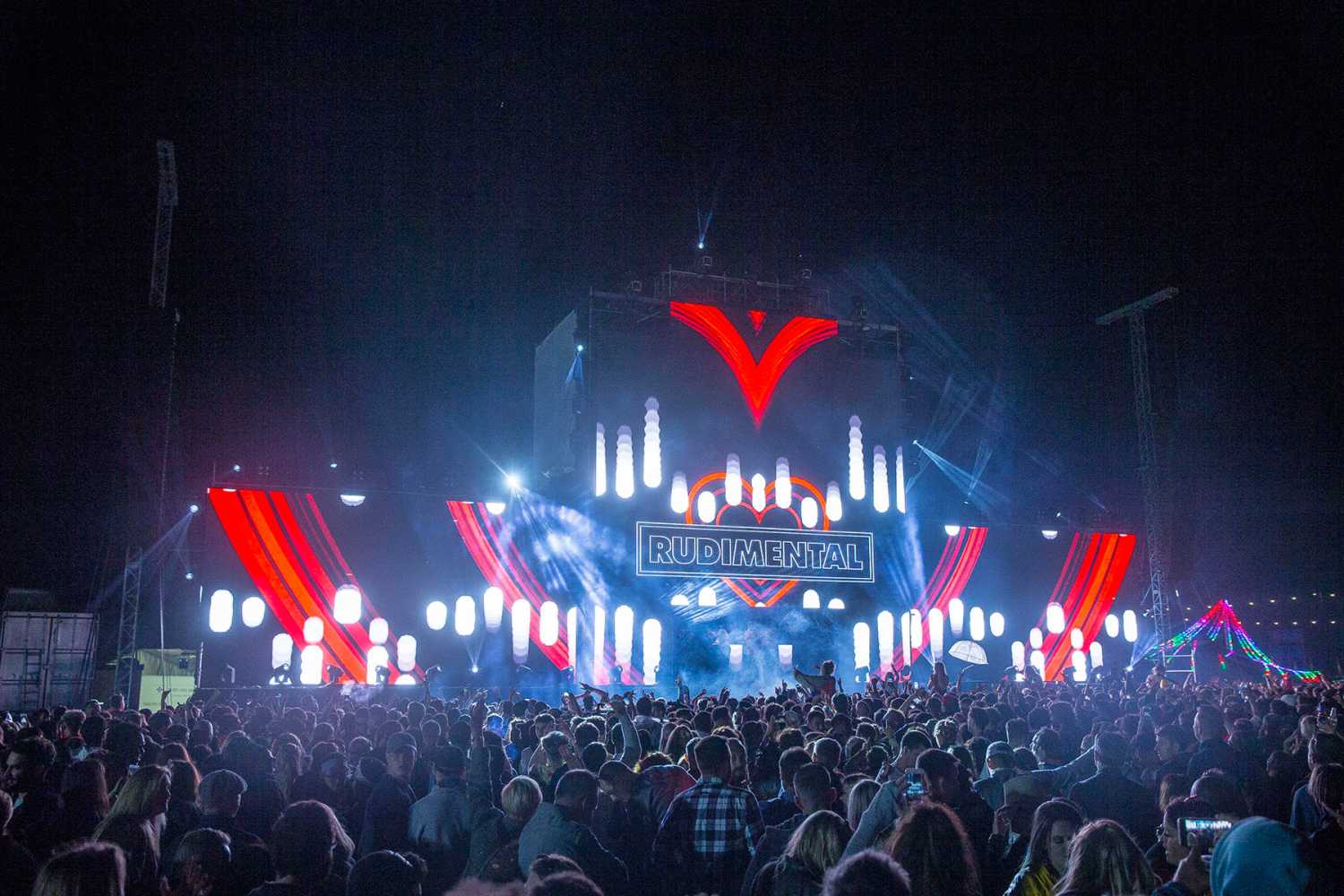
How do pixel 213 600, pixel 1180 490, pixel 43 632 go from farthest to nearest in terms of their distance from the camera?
pixel 1180 490, pixel 213 600, pixel 43 632

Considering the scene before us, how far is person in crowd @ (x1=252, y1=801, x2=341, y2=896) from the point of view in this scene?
4.01 metres

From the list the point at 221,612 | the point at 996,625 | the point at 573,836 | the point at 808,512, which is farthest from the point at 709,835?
the point at 996,625

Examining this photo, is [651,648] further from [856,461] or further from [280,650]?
[280,650]

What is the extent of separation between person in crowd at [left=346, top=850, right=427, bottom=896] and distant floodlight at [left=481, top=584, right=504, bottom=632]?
87.3ft

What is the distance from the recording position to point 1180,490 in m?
32.7

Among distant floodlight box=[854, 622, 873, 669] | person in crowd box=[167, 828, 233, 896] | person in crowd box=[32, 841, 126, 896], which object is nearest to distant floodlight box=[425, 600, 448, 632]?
distant floodlight box=[854, 622, 873, 669]

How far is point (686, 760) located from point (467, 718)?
4.69m

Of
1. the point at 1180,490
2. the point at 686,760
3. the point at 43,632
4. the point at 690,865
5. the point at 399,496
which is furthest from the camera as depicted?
the point at 1180,490

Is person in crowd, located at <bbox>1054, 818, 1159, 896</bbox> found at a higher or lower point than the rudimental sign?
lower

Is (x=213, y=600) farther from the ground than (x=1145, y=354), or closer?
closer

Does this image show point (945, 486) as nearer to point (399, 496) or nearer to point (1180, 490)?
point (1180, 490)

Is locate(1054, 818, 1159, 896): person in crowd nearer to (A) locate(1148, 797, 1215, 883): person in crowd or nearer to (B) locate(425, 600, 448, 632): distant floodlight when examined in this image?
(A) locate(1148, 797, 1215, 883): person in crowd

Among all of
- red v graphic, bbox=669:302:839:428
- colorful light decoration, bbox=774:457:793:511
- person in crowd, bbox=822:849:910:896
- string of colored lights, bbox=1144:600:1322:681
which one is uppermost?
red v graphic, bbox=669:302:839:428

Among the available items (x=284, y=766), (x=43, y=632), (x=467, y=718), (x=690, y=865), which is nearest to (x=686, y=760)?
(x=690, y=865)
